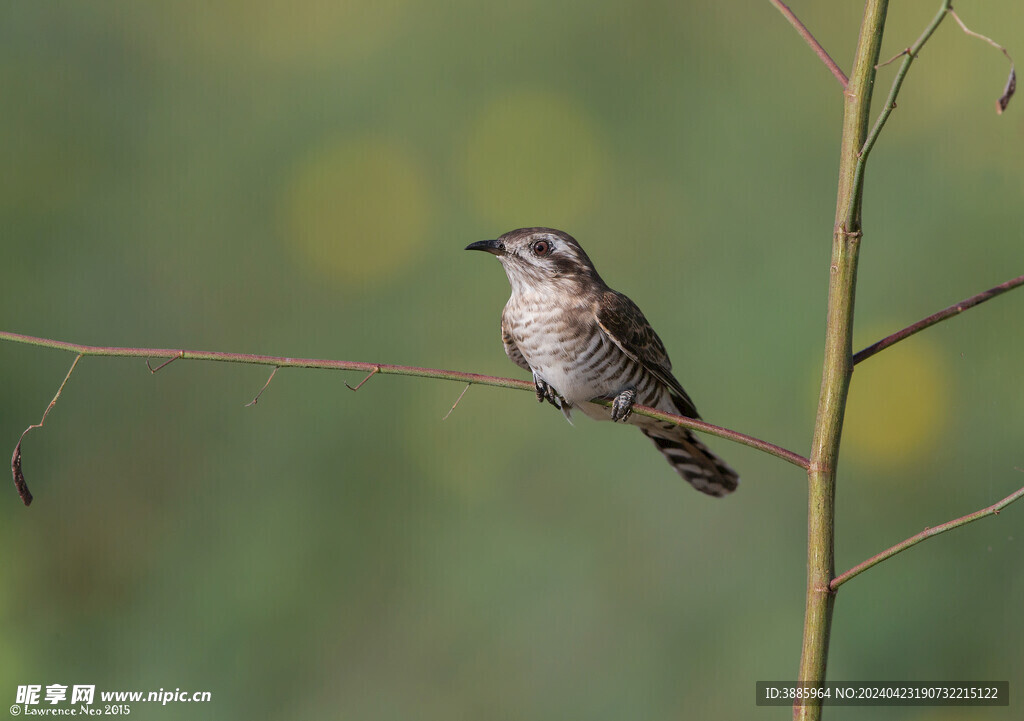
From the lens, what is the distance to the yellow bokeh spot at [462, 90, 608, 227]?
25.8 feet

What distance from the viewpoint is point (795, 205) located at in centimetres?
743

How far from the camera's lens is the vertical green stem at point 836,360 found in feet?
4.85

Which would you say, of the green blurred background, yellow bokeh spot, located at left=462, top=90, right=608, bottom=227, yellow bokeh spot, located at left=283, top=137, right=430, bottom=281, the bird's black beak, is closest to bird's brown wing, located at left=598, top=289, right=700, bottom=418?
the bird's black beak

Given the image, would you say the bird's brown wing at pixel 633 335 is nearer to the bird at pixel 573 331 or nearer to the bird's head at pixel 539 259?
the bird at pixel 573 331

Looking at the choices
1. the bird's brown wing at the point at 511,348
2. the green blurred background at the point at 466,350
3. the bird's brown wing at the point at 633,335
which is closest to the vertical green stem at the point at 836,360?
the bird's brown wing at the point at 633,335

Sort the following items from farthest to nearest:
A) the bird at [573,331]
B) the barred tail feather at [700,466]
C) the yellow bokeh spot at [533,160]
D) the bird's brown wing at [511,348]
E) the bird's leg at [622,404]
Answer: the yellow bokeh spot at [533,160], the barred tail feather at [700,466], the bird's brown wing at [511,348], the bird at [573,331], the bird's leg at [622,404]

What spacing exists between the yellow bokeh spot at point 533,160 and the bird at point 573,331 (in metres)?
3.39

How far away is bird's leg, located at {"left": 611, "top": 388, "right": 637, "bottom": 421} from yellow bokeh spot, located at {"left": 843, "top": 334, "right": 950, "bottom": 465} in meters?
2.56

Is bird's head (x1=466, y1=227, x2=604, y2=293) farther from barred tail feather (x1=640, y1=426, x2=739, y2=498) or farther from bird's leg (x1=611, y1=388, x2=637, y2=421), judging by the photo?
barred tail feather (x1=640, y1=426, x2=739, y2=498)

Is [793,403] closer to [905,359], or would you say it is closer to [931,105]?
[905,359]

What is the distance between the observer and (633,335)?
4.18m

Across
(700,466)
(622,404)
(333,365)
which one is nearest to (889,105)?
(333,365)

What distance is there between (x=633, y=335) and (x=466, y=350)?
3124 mm

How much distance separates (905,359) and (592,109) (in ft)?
10.7
